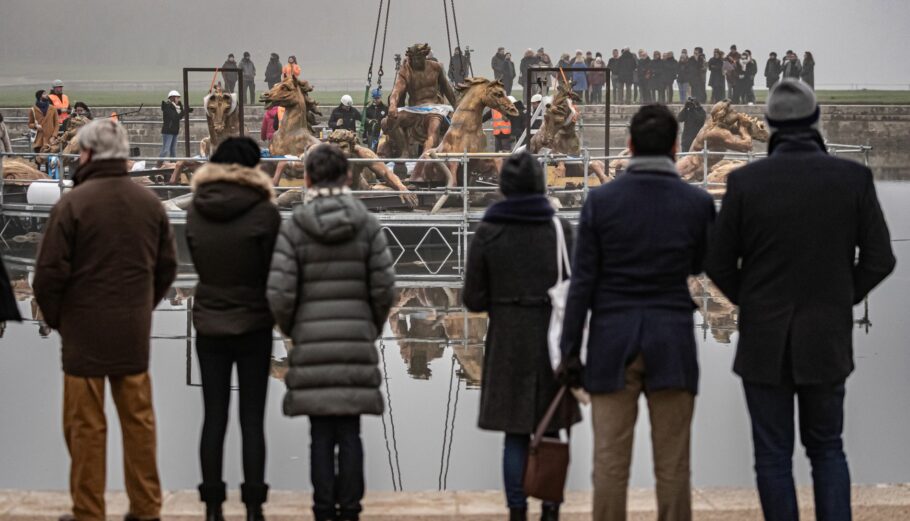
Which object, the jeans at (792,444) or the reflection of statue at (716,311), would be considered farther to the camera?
the reflection of statue at (716,311)

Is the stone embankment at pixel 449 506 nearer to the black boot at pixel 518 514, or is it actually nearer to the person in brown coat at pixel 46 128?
the black boot at pixel 518 514

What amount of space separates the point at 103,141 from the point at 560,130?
1595cm

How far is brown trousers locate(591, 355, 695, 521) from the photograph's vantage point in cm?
485

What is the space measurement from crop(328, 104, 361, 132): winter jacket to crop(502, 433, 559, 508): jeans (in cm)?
1918

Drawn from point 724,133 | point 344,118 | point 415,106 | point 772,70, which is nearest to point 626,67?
point 772,70

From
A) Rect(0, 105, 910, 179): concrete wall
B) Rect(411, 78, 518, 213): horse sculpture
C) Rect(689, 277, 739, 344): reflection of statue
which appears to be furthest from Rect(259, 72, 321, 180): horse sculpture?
Rect(0, 105, 910, 179): concrete wall

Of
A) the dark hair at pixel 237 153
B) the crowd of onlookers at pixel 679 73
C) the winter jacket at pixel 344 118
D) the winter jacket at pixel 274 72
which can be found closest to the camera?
the dark hair at pixel 237 153

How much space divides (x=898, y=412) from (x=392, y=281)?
5.51 metres

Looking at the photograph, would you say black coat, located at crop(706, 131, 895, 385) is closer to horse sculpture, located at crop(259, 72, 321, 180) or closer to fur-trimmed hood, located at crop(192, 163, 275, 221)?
fur-trimmed hood, located at crop(192, 163, 275, 221)

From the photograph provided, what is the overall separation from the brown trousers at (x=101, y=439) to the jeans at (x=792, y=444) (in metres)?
1.90

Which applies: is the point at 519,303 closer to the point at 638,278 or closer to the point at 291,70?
the point at 638,278

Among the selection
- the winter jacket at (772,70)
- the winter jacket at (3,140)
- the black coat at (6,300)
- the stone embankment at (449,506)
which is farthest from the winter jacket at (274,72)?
the black coat at (6,300)

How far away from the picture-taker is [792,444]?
491 centimetres

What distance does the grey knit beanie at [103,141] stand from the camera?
5.18 metres
